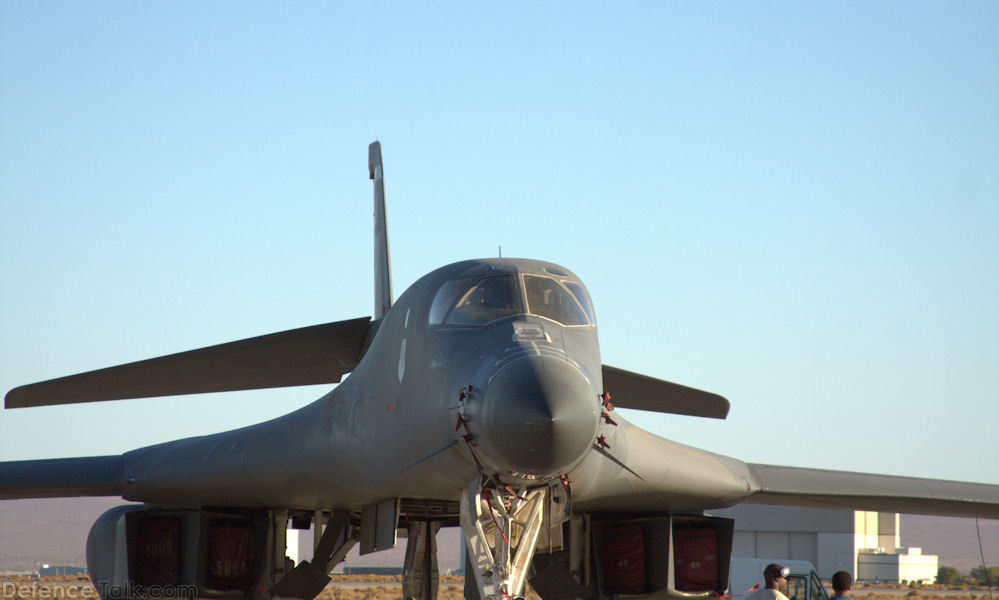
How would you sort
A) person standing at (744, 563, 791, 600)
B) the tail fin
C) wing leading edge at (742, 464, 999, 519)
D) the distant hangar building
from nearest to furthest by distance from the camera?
1. person standing at (744, 563, 791, 600)
2. wing leading edge at (742, 464, 999, 519)
3. the tail fin
4. the distant hangar building

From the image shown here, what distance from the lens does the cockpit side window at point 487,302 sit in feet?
24.9

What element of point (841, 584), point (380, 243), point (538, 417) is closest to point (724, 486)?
point (841, 584)

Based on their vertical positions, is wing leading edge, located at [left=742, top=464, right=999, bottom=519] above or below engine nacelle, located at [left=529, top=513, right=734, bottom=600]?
above

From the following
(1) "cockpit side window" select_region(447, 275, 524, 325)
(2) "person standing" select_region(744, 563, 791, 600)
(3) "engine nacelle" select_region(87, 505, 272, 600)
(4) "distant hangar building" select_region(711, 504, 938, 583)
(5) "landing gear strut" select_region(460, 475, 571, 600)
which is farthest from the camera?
(4) "distant hangar building" select_region(711, 504, 938, 583)

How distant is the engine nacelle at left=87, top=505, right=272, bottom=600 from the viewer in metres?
10.4

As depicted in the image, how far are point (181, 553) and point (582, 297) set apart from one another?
487 cm

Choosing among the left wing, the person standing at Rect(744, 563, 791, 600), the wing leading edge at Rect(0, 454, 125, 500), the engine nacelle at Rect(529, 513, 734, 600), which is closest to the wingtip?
the wing leading edge at Rect(0, 454, 125, 500)

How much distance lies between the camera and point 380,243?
1491 cm

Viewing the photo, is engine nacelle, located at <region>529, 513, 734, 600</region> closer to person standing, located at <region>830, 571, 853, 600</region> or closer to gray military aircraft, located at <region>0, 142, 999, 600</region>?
gray military aircraft, located at <region>0, 142, 999, 600</region>

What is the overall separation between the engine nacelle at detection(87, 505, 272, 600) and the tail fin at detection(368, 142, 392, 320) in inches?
158

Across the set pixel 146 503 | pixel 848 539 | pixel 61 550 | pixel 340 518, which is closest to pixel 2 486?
pixel 146 503

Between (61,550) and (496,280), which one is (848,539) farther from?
(61,550)

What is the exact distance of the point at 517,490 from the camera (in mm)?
7176

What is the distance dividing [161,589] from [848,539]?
4531 cm
